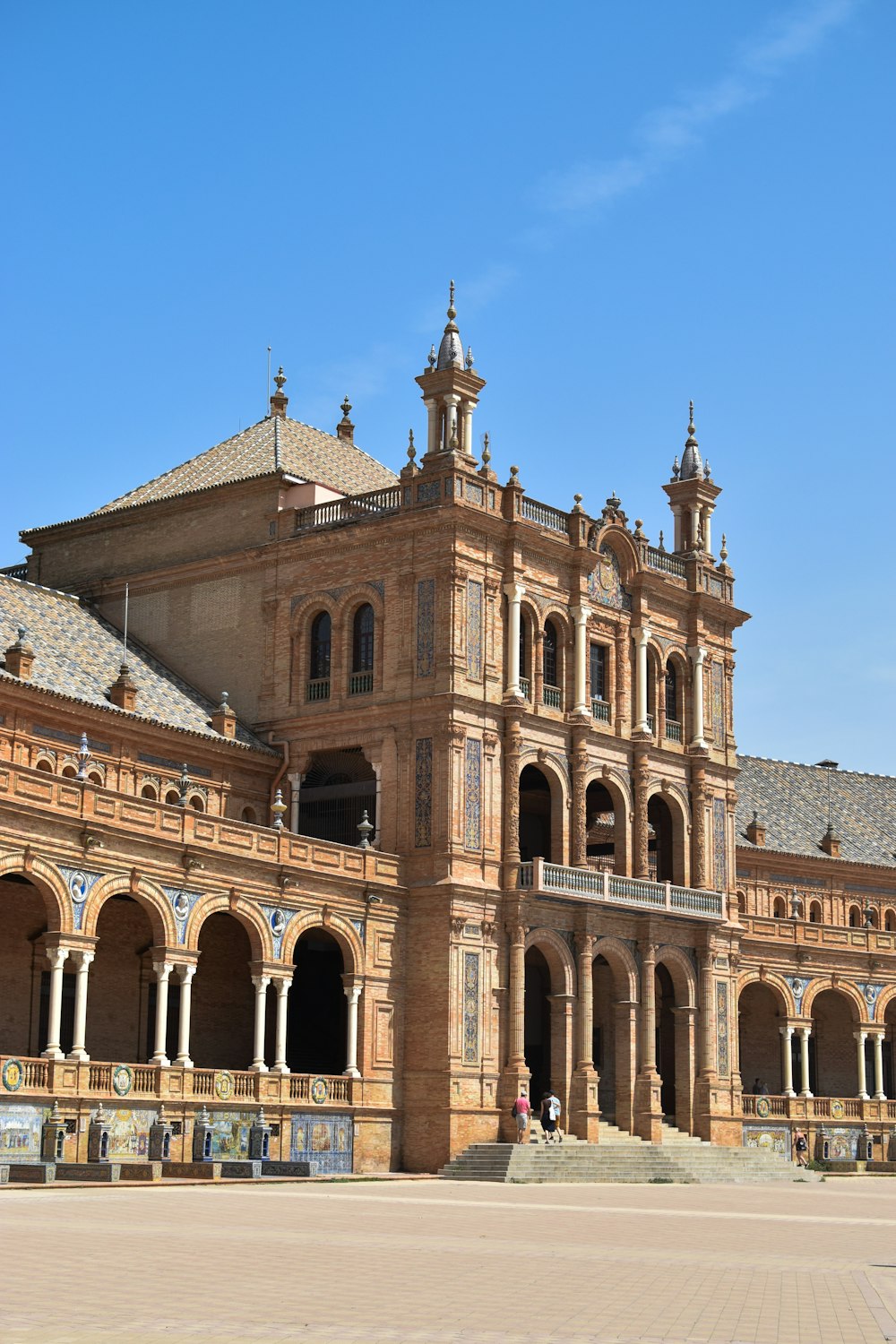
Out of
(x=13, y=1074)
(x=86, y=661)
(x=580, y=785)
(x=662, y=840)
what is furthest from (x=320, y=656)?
(x=13, y=1074)

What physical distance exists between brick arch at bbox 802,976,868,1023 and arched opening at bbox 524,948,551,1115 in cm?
1383

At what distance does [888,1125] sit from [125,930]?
3249 centimetres

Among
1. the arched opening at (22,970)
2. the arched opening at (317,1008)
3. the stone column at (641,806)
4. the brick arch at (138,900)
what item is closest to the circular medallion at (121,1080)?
the brick arch at (138,900)

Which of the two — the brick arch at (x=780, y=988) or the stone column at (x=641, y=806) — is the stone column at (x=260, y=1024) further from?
the brick arch at (x=780, y=988)

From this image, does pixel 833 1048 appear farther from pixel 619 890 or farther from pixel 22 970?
pixel 22 970

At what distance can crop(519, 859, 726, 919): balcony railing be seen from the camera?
50688mm

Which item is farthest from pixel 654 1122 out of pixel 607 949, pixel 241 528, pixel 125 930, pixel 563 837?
pixel 241 528

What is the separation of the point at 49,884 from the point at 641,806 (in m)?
22.3

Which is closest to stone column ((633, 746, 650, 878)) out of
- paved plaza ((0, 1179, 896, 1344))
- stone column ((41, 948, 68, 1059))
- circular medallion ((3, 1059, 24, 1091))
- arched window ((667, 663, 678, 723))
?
arched window ((667, 663, 678, 723))

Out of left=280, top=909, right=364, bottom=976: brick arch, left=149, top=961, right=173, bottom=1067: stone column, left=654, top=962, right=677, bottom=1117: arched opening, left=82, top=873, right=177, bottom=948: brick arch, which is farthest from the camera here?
left=654, top=962, right=677, bottom=1117: arched opening

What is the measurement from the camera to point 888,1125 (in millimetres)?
66125

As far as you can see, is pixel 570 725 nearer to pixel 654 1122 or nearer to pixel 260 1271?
pixel 654 1122

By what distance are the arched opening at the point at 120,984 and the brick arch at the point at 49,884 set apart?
5810 millimetres

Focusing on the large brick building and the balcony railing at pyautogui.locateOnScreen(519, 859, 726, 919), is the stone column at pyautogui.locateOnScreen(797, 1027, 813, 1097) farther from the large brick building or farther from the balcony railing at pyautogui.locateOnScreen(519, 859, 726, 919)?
the balcony railing at pyautogui.locateOnScreen(519, 859, 726, 919)
